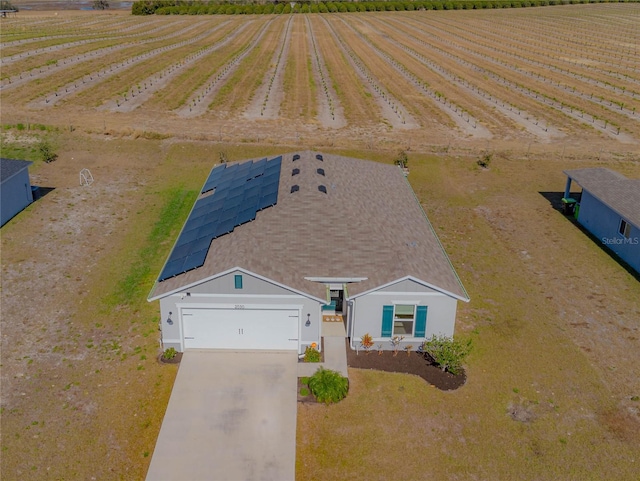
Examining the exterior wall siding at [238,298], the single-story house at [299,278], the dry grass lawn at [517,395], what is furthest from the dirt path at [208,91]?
the exterior wall siding at [238,298]

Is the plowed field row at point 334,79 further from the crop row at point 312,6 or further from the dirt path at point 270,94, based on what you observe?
the crop row at point 312,6

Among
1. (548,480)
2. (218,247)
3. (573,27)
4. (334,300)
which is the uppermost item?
(573,27)

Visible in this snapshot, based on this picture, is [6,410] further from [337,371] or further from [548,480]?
[548,480]

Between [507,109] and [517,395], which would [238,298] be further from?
[507,109]

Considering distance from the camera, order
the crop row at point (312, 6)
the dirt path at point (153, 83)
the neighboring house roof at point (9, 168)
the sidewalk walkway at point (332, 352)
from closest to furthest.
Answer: the sidewalk walkway at point (332, 352) < the neighboring house roof at point (9, 168) < the dirt path at point (153, 83) < the crop row at point (312, 6)

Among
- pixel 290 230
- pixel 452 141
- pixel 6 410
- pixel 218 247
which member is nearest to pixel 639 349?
pixel 290 230

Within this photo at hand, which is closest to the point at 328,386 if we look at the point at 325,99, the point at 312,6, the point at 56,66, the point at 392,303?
the point at 392,303

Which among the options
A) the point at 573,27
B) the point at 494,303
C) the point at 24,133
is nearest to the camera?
the point at 494,303
